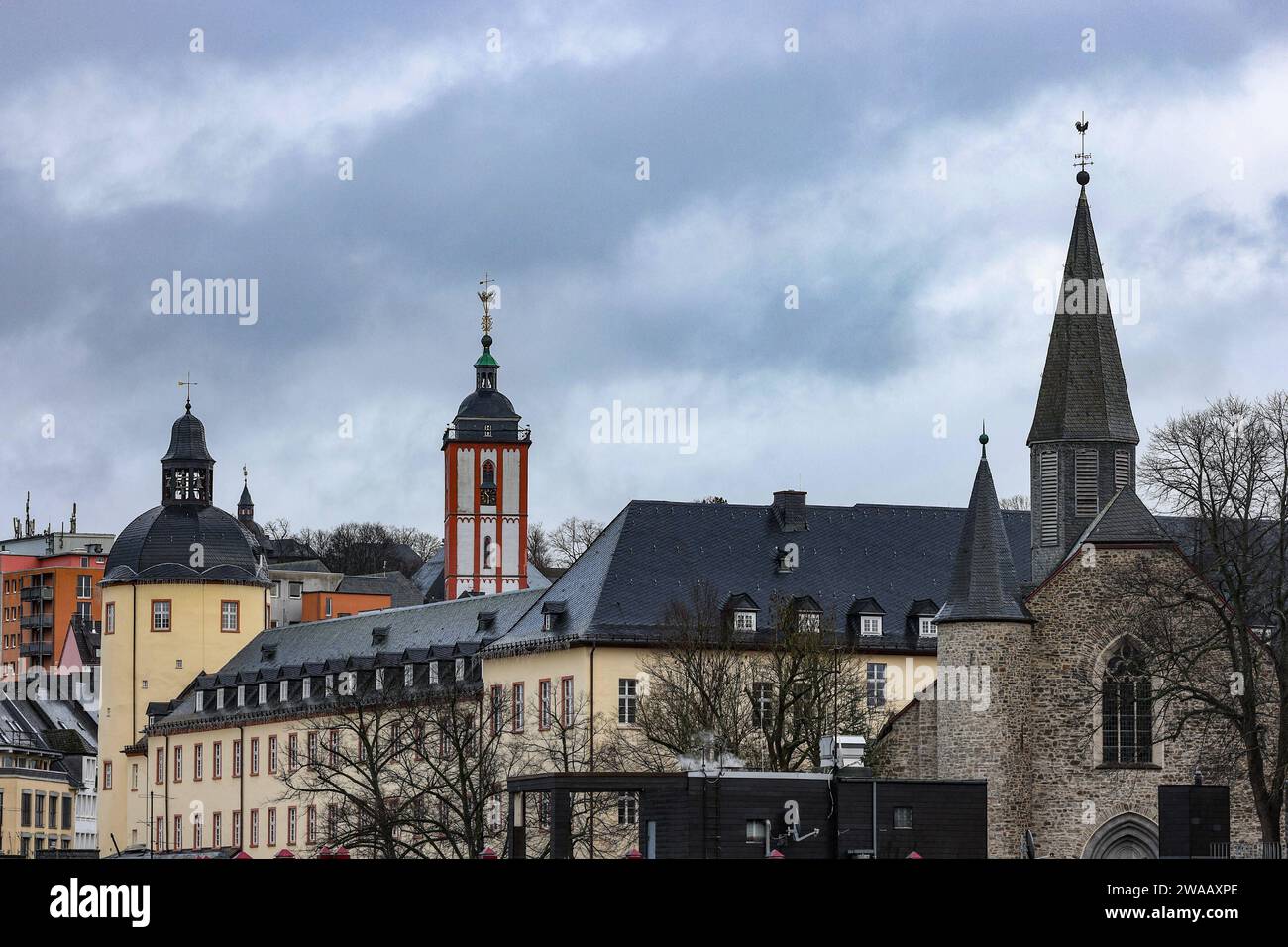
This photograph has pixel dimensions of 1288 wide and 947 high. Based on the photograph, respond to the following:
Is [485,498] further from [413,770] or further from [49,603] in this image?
→ [413,770]

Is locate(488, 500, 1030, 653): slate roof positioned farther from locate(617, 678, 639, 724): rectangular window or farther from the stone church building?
the stone church building

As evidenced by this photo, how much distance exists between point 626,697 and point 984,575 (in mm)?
14868

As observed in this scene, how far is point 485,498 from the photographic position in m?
152

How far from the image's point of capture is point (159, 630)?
115625 mm

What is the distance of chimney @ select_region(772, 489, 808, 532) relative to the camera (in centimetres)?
8775

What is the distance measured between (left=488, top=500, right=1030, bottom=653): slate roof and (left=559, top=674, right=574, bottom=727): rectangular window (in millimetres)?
1312

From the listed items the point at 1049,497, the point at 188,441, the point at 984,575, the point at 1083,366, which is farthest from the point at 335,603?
the point at 984,575

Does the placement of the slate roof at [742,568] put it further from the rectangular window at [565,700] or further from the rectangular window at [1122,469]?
the rectangular window at [1122,469]

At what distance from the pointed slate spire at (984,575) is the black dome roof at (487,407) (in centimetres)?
8371

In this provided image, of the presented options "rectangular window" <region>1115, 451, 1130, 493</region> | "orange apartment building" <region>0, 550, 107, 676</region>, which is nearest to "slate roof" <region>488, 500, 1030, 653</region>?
"rectangular window" <region>1115, 451, 1130, 493</region>

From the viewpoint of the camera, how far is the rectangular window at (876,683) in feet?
277

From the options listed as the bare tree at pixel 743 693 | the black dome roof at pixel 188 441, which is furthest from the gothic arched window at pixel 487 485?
the bare tree at pixel 743 693

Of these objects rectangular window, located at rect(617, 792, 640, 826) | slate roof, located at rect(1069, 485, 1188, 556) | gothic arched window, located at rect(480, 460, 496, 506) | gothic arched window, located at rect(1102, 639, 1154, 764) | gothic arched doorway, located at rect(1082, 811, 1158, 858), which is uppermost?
gothic arched window, located at rect(480, 460, 496, 506)

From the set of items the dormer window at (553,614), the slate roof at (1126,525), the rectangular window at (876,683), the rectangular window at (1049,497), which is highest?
the rectangular window at (1049,497)
